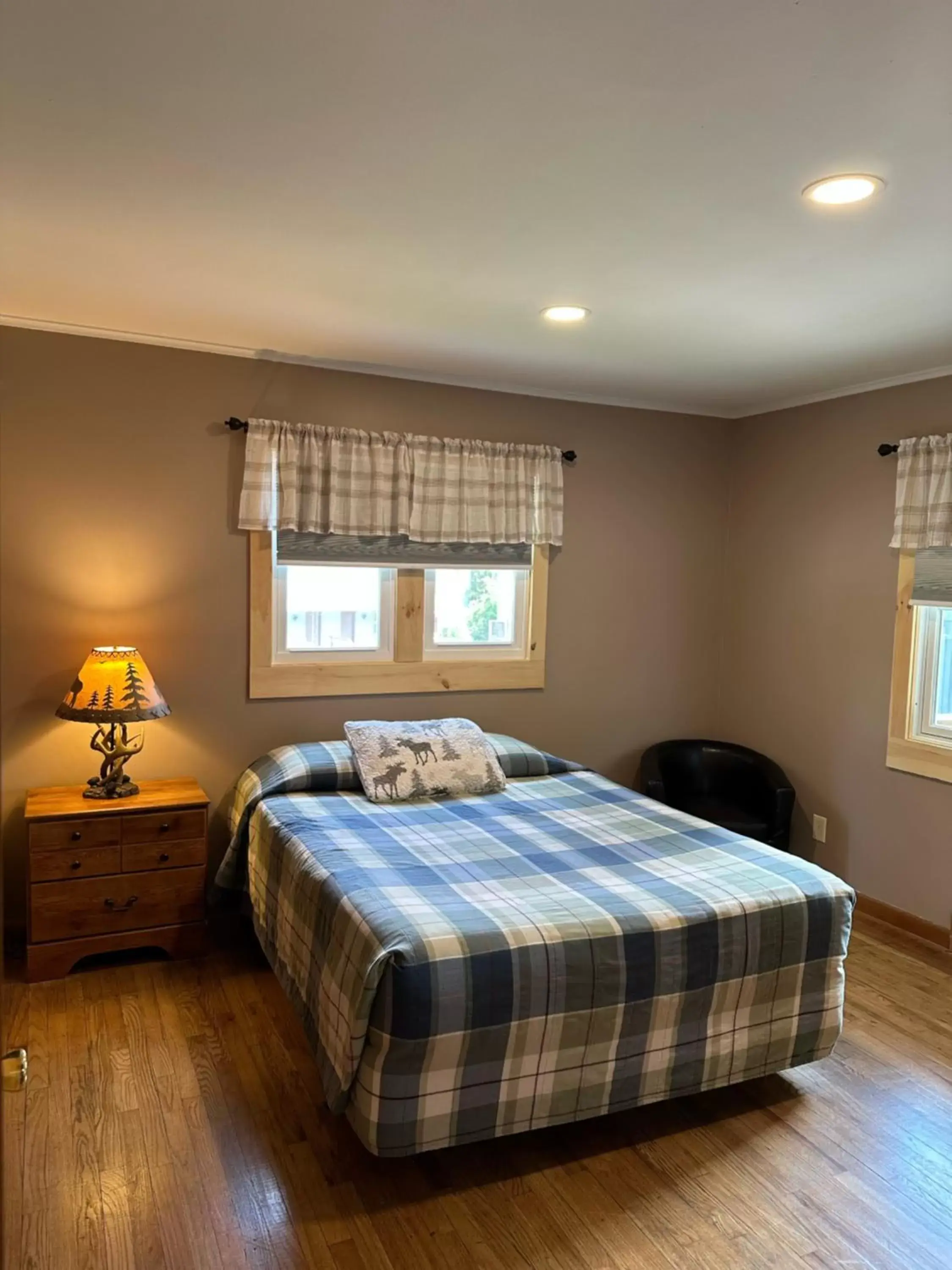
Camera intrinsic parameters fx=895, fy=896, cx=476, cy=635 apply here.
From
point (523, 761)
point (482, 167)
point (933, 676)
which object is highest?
point (482, 167)

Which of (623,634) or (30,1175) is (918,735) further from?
(30,1175)

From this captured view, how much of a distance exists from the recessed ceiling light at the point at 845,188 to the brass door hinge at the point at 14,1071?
213 cm

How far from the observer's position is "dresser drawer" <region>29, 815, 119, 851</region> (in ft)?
10.1

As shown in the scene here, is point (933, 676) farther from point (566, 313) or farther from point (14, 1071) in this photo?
point (14, 1071)

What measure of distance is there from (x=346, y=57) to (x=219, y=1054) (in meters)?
→ 2.63

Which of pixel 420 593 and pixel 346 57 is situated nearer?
pixel 346 57

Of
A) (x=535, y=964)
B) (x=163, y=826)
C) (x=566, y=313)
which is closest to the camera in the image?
(x=535, y=964)

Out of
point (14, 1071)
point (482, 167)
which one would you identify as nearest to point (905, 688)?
point (482, 167)

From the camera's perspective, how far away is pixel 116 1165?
2.23m

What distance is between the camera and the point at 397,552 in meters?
3.98

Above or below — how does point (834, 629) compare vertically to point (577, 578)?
below

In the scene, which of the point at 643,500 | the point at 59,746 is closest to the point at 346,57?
the point at 59,746

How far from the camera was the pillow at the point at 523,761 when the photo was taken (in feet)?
12.5

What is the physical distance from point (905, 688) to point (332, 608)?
8.12 feet
